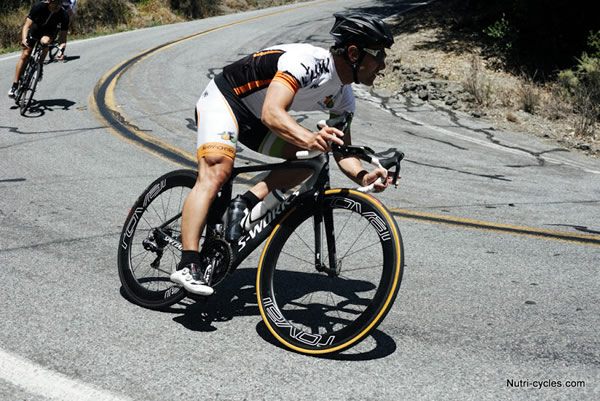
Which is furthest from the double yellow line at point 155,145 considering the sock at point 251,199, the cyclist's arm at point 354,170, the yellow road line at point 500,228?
the sock at point 251,199

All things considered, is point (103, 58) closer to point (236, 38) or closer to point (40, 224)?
point (236, 38)

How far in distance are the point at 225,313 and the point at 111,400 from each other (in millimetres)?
1178

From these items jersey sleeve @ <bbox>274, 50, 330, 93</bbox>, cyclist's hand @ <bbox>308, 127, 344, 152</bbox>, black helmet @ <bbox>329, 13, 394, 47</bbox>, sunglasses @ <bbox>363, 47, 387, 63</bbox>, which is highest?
Result: black helmet @ <bbox>329, 13, 394, 47</bbox>

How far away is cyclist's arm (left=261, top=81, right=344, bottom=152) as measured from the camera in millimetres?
3338

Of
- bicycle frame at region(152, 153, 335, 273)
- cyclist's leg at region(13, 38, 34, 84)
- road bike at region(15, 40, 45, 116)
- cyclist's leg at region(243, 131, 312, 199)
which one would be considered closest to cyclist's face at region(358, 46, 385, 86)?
bicycle frame at region(152, 153, 335, 273)

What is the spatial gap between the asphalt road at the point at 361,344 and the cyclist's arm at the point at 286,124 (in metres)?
1.17

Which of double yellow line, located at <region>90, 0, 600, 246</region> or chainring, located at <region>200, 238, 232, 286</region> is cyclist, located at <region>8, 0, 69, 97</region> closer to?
double yellow line, located at <region>90, 0, 600, 246</region>

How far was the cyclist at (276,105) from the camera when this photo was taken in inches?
138

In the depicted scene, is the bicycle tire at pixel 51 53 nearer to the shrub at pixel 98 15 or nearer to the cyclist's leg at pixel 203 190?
the shrub at pixel 98 15

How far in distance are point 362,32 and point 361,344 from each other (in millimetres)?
1762

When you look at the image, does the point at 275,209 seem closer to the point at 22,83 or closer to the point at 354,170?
the point at 354,170

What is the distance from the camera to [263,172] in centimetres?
402

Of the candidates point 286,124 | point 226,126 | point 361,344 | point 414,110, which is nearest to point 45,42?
point 414,110

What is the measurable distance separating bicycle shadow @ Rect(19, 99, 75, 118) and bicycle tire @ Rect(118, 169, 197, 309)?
23.2 feet
